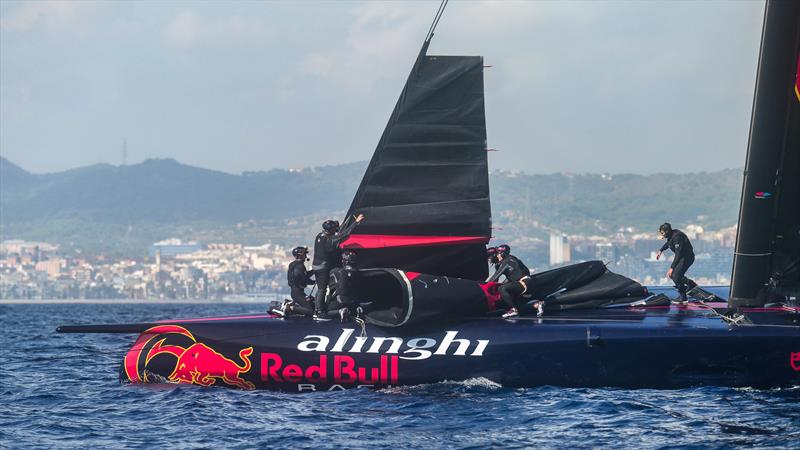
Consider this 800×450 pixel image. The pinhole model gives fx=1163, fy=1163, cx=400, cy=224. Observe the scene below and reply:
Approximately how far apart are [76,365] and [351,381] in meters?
8.32

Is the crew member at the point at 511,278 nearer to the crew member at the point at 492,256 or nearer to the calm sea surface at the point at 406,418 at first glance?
the crew member at the point at 492,256

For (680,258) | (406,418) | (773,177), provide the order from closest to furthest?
(406,418), (773,177), (680,258)

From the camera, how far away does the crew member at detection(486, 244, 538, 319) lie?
1784cm

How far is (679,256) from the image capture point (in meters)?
19.2

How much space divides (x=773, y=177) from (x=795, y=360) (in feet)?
9.36

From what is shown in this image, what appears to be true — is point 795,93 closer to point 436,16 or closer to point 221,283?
point 436,16

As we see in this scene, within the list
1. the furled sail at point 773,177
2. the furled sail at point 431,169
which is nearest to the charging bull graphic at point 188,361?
the furled sail at point 431,169

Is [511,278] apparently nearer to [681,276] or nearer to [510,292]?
[510,292]

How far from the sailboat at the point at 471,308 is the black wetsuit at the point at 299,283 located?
42 cm

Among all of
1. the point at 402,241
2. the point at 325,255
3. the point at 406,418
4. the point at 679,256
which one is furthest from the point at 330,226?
the point at 679,256

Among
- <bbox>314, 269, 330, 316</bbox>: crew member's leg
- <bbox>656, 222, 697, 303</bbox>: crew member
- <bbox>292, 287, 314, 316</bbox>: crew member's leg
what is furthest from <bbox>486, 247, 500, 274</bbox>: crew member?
<bbox>292, 287, 314, 316</bbox>: crew member's leg

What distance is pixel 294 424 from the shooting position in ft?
47.5

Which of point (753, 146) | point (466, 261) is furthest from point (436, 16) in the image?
point (753, 146)

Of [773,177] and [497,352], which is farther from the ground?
[773,177]
